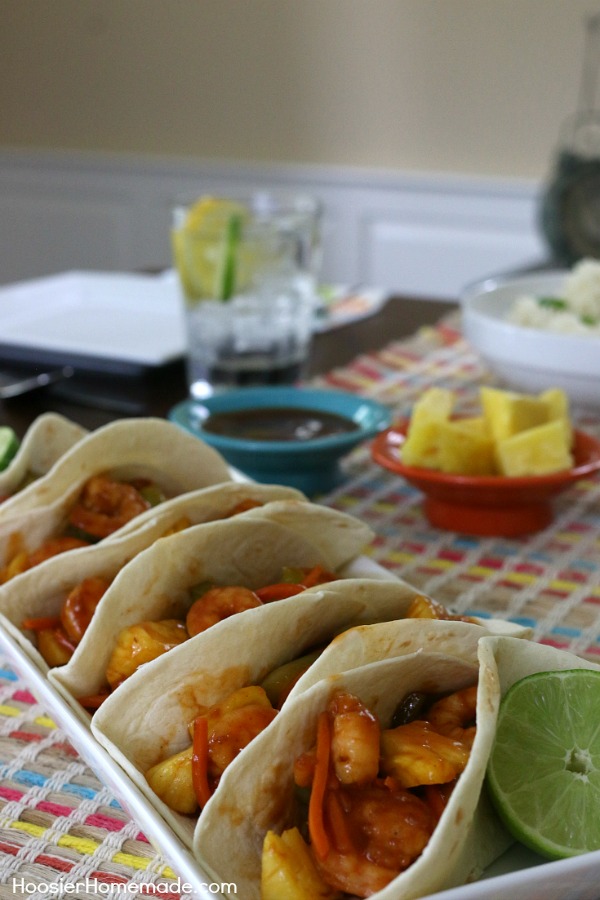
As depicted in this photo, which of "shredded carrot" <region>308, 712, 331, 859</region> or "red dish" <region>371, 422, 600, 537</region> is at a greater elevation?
"shredded carrot" <region>308, 712, 331, 859</region>

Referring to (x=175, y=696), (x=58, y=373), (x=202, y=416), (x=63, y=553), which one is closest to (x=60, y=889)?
(x=175, y=696)

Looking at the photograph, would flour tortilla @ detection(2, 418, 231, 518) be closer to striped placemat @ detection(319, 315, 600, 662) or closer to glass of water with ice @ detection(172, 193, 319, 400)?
striped placemat @ detection(319, 315, 600, 662)

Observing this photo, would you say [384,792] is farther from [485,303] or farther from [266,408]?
[485,303]

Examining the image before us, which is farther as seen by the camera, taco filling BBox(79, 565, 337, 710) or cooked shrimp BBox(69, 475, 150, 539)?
cooked shrimp BBox(69, 475, 150, 539)

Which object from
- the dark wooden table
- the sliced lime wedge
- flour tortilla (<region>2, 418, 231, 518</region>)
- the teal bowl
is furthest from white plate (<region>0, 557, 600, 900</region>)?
the sliced lime wedge

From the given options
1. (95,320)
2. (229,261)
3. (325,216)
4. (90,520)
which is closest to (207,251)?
(229,261)

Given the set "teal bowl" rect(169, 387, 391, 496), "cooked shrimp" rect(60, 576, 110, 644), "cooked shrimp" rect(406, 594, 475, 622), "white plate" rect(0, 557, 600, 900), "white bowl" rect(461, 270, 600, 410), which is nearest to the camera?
"white plate" rect(0, 557, 600, 900)
